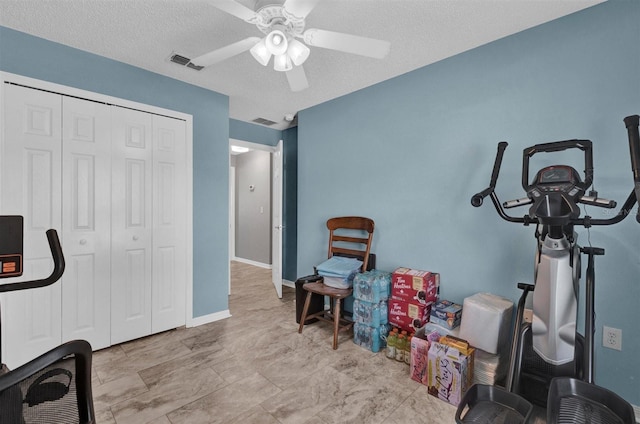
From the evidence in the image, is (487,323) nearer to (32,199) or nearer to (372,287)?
(372,287)

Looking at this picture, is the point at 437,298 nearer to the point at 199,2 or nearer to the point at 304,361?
the point at 304,361

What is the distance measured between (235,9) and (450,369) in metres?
2.36

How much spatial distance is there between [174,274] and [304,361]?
1530 millimetres

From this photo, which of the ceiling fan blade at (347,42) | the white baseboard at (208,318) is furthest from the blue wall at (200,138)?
the ceiling fan blade at (347,42)

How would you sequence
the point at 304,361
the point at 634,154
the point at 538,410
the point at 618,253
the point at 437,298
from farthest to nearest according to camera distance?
the point at 437,298 < the point at 304,361 < the point at 618,253 < the point at 538,410 < the point at 634,154

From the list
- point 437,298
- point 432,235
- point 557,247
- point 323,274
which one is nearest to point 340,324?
point 323,274

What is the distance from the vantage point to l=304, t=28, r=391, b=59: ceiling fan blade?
5.18 ft

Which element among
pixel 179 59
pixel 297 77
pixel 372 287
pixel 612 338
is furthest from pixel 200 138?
pixel 612 338

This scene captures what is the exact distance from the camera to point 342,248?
3184 millimetres

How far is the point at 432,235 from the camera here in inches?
101

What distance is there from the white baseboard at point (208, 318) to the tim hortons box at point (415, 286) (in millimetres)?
1839

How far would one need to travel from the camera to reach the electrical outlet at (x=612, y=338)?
175 cm

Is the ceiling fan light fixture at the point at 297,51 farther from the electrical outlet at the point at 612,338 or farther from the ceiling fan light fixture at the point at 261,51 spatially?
the electrical outlet at the point at 612,338

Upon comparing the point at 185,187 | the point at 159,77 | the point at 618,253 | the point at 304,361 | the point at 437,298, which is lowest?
the point at 304,361
